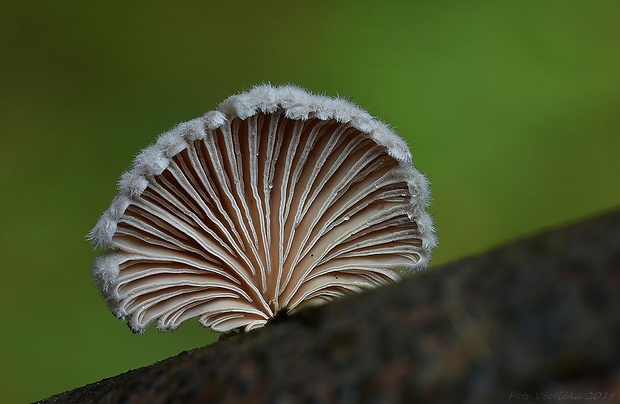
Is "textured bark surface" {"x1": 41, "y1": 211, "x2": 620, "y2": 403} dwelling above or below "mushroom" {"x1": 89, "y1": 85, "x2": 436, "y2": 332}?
below

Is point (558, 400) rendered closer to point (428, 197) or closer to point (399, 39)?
point (428, 197)

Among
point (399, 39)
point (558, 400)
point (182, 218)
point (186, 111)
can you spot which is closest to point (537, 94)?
point (399, 39)

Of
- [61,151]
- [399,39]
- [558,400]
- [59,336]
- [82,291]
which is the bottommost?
[558,400]

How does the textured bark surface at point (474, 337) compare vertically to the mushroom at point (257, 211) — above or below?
below

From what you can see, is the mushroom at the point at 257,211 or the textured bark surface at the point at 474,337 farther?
the mushroom at the point at 257,211

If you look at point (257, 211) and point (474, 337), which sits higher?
point (257, 211)
